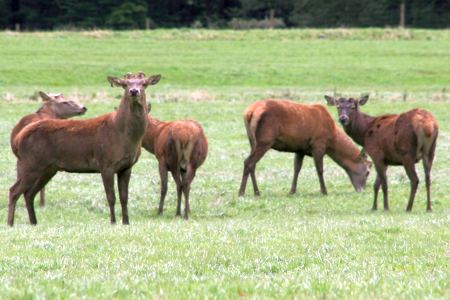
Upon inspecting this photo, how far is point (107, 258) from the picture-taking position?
10445 mm

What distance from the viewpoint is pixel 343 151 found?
830 inches

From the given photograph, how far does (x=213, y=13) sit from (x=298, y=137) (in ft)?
233

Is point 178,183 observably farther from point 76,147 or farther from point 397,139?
point 397,139

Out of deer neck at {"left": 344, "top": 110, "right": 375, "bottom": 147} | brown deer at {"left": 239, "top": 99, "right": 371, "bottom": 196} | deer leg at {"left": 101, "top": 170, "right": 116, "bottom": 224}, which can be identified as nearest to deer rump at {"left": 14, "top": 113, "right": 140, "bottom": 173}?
deer leg at {"left": 101, "top": 170, "right": 116, "bottom": 224}

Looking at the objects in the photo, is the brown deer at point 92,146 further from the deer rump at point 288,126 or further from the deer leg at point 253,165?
the deer rump at point 288,126

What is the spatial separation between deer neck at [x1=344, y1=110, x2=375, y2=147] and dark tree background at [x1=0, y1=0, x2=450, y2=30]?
62.8 metres

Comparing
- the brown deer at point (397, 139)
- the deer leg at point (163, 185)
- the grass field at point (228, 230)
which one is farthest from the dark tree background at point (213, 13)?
the deer leg at point (163, 185)

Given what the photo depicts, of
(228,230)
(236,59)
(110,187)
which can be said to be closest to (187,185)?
(110,187)

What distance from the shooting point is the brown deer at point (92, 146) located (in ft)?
49.0

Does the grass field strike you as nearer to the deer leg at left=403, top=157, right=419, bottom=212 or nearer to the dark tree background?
the deer leg at left=403, top=157, right=419, bottom=212

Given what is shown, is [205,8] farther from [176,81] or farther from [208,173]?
[208,173]

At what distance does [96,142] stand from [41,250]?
4.14 meters

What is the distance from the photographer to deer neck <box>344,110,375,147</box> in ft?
60.7

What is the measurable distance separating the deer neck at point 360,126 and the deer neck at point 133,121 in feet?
15.9
